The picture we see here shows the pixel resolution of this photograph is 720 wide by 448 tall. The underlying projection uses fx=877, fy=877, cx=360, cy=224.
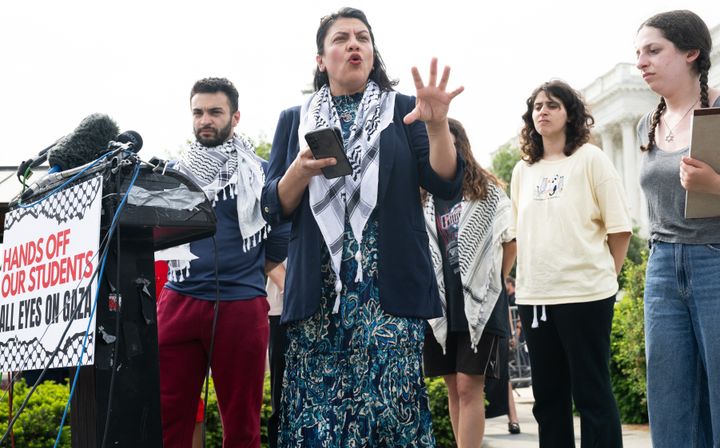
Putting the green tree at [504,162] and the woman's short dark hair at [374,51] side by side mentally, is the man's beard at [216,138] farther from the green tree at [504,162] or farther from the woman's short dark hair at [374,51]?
the green tree at [504,162]

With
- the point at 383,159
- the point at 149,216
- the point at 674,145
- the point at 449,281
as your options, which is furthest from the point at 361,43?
the point at 449,281

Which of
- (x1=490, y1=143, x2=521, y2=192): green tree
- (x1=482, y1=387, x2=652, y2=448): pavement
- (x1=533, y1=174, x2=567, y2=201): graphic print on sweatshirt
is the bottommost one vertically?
(x1=482, y1=387, x2=652, y2=448): pavement

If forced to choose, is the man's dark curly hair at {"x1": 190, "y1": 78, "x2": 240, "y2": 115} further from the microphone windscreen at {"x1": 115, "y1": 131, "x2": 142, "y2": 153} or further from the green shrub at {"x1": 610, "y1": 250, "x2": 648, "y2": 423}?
the green shrub at {"x1": 610, "y1": 250, "x2": 648, "y2": 423}

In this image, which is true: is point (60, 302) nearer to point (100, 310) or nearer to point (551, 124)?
point (100, 310)

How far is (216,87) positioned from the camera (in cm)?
495

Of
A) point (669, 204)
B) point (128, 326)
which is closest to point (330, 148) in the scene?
point (128, 326)

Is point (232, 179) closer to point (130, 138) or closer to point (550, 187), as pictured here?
point (130, 138)

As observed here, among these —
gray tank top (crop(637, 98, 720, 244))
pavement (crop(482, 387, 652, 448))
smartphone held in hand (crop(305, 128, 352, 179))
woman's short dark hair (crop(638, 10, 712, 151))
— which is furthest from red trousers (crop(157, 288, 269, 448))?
pavement (crop(482, 387, 652, 448))

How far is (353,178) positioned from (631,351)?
18.5ft

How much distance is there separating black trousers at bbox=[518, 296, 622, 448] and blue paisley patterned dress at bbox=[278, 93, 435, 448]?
1701 millimetres

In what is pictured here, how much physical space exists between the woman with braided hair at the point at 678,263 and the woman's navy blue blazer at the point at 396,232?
969mm

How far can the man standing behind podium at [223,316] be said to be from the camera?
4430 mm

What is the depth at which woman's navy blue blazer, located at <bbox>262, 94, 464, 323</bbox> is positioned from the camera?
10.2 feet

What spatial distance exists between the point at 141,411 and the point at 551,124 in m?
2.97
